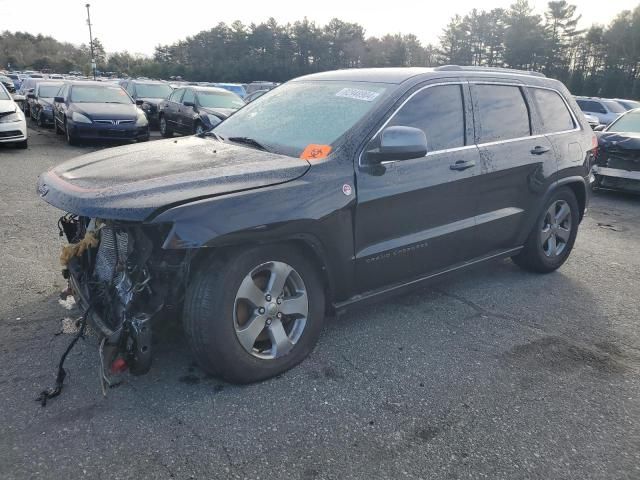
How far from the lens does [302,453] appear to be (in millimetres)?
2535

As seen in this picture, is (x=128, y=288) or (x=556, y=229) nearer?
(x=128, y=288)

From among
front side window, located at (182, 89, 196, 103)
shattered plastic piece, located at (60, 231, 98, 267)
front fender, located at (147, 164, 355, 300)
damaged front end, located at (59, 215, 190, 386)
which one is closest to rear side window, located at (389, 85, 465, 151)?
front fender, located at (147, 164, 355, 300)

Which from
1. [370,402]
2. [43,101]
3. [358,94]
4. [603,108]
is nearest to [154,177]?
[358,94]

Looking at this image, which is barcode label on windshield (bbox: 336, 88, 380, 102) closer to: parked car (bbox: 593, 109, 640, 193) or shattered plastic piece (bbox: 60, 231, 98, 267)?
shattered plastic piece (bbox: 60, 231, 98, 267)

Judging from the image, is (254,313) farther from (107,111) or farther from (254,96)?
(107,111)

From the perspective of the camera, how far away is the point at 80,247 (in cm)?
330

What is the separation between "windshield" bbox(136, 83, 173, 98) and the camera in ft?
61.1

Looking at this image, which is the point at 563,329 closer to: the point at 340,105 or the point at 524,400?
the point at 524,400

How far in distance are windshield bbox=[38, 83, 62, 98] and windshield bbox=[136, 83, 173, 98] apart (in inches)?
99.5

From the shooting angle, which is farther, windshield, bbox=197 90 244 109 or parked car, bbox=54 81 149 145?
windshield, bbox=197 90 244 109

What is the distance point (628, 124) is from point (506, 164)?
7183 millimetres

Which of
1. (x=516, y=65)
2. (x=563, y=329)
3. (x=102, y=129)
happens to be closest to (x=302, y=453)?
(x=563, y=329)

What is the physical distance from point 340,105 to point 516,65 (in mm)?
58311

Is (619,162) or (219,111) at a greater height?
(219,111)
